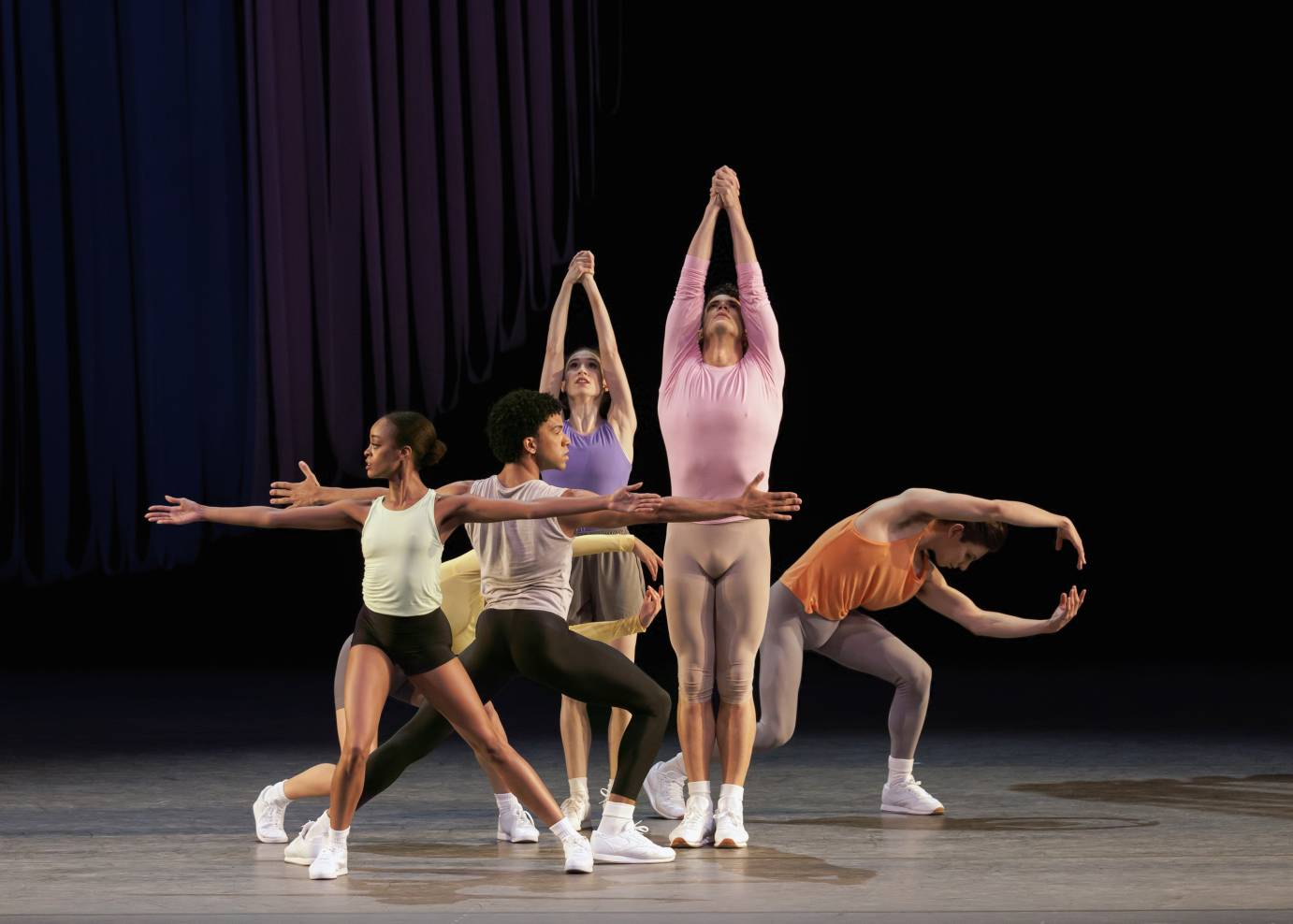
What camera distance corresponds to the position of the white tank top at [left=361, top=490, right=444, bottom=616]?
381cm

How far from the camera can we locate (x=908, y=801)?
4746 millimetres

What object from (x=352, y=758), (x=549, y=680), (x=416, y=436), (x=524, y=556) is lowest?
(x=352, y=758)

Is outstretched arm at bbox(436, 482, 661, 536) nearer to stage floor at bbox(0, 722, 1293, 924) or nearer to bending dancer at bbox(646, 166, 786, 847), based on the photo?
bending dancer at bbox(646, 166, 786, 847)

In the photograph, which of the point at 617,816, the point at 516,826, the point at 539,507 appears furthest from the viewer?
the point at 516,826

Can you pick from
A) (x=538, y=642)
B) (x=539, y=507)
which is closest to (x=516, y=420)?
(x=539, y=507)

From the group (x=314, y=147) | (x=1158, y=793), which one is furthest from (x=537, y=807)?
(x=314, y=147)

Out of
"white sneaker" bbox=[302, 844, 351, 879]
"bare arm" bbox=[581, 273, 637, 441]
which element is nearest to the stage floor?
"white sneaker" bbox=[302, 844, 351, 879]

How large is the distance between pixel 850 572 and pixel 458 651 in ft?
3.68

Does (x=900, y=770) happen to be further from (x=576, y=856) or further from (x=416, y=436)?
(x=416, y=436)

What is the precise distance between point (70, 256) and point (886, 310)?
4060 millimetres

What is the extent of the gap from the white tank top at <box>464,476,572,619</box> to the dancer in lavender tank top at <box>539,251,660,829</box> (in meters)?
0.66

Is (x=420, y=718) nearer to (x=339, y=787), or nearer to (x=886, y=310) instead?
(x=339, y=787)

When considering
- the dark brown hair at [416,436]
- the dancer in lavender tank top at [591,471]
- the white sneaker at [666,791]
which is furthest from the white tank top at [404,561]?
the white sneaker at [666,791]

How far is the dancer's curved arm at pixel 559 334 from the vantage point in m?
4.81
